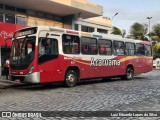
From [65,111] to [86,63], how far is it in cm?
784

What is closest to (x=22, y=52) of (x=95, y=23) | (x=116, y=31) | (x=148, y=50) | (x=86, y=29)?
(x=148, y=50)

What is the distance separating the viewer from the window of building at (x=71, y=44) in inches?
557

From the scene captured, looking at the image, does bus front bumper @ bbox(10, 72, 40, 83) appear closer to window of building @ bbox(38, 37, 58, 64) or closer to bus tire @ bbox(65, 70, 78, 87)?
window of building @ bbox(38, 37, 58, 64)

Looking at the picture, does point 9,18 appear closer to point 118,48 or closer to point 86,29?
point 118,48

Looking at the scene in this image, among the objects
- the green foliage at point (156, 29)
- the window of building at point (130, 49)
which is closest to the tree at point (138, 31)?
the green foliage at point (156, 29)

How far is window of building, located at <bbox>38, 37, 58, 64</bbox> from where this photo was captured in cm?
1295

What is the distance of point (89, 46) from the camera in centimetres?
Result: 1584

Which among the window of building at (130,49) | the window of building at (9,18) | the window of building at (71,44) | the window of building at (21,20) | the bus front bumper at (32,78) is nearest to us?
the bus front bumper at (32,78)

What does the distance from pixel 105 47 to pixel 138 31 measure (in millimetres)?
34694

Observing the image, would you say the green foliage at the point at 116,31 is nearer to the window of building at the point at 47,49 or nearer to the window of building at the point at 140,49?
the window of building at the point at 140,49

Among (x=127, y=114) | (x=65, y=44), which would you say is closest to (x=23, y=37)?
(x=65, y=44)

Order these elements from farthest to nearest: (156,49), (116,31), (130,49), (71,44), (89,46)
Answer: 1. (116,31)
2. (156,49)
3. (130,49)
4. (89,46)
5. (71,44)

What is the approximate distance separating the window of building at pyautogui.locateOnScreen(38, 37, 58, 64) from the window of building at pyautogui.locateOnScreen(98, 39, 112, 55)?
12.6 feet

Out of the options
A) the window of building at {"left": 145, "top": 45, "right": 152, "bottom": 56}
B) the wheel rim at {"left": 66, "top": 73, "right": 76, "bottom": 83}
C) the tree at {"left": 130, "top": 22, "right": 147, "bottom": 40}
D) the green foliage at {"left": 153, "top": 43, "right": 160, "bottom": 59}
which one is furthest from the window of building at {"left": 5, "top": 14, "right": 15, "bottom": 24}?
the tree at {"left": 130, "top": 22, "right": 147, "bottom": 40}
